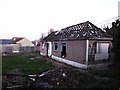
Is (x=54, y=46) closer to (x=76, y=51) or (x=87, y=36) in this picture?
(x=76, y=51)

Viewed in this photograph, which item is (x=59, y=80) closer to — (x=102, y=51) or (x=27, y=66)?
(x=27, y=66)

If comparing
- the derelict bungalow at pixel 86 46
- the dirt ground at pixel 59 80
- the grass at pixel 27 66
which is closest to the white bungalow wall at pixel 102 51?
the derelict bungalow at pixel 86 46

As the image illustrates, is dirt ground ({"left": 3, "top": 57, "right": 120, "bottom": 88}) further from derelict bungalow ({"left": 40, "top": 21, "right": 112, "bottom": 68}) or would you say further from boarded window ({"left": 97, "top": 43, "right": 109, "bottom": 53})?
boarded window ({"left": 97, "top": 43, "right": 109, "bottom": 53})

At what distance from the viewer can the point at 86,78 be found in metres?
15.0

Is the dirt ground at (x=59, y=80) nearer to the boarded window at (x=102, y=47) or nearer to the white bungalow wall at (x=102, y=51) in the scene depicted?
the white bungalow wall at (x=102, y=51)

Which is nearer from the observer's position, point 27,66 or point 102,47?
point 27,66

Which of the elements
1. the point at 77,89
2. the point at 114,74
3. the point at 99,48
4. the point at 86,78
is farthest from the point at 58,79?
the point at 99,48

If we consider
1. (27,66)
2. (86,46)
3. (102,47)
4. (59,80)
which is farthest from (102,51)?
(59,80)

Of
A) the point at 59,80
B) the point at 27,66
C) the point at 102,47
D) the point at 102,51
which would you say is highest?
the point at 102,47

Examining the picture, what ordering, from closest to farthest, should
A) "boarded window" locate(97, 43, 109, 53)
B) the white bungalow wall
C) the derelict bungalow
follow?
the derelict bungalow < the white bungalow wall < "boarded window" locate(97, 43, 109, 53)

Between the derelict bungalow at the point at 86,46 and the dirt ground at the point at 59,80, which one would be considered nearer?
the dirt ground at the point at 59,80

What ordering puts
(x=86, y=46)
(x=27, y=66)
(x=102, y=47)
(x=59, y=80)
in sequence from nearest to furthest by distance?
(x=59, y=80), (x=27, y=66), (x=86, y=46), (x=102, y=47)

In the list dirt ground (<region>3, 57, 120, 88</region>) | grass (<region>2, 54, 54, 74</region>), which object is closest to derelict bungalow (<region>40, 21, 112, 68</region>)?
grass (<region>2, 54, 54, 74</region>)

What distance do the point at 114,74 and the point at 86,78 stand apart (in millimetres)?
2331
